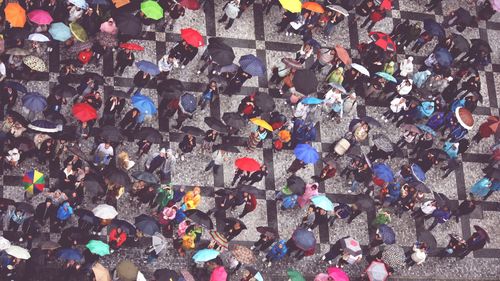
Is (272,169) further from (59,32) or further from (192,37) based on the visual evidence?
(59,32)

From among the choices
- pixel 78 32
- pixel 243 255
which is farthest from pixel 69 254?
pixel 78 32

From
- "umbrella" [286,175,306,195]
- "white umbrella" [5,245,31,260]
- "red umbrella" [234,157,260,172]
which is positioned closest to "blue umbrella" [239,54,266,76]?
"red umbrella" [234,157,260,172]

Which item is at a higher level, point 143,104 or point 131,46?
point 131,46

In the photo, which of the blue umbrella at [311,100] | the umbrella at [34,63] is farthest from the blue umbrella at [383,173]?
the umbrella at [34,63]

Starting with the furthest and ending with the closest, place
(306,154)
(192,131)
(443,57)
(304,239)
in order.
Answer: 1. (443,57)
2. (306,154)
3. (192,131)
4. (304,239)

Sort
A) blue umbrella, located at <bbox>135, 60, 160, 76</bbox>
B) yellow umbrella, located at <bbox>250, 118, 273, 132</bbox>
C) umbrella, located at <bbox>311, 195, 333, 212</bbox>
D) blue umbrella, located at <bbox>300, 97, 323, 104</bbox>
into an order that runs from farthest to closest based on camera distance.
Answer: blue umbrella, located at <bbox>300, 97, 323, 104</bbox> → blue umbrella, located at <bbox>135, 60, 160, 76</bbox> → yellow umbrella, located at <bbox>250, 118, 273, 132</bbox> → umbrella, located at <bbox>311, 195, 333, 212</bbox>

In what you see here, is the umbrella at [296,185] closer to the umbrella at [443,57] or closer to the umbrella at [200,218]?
the umbrella at [200,218]

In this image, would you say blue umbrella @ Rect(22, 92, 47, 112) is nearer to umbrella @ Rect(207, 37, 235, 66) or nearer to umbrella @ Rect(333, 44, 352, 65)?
umbrella @ Rect(207, 37, 235, 66)
